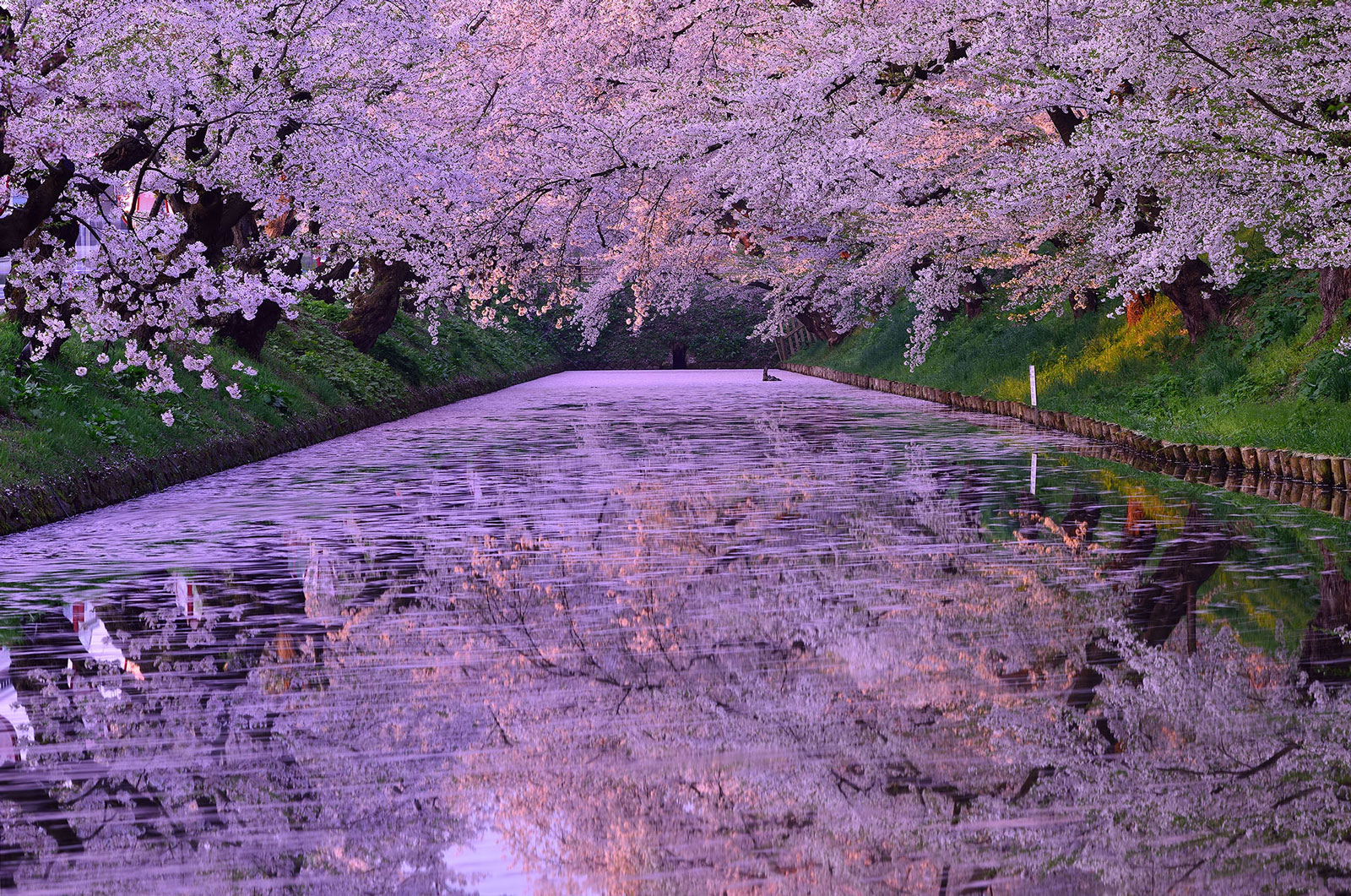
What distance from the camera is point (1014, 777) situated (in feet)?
20.5

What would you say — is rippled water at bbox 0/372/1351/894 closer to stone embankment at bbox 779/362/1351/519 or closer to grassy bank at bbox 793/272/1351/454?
stone embankment at bbox 779/362/1351/519

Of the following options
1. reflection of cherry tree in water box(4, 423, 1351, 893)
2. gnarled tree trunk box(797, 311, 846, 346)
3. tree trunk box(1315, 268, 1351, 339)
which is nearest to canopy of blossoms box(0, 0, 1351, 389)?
tree trunk box(1315, 268, 1351, 339)

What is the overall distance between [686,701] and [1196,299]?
72.2ft

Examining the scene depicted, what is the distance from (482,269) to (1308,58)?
801 inches

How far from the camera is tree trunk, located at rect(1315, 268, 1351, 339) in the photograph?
22.0m

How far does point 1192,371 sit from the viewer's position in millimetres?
25828

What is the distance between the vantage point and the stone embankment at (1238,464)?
649 inches

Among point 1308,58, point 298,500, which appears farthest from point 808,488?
point 1308,58

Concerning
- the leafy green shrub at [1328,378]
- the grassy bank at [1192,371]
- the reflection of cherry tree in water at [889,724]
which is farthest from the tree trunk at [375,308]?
the reflection of cherry tree in water at [889,724]

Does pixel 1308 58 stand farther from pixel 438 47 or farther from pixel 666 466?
pixel 438 47

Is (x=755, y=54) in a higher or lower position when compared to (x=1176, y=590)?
higher

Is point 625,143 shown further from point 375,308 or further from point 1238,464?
point 1238,464

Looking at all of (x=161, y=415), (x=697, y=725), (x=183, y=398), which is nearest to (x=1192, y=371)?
(x=183, y=398)

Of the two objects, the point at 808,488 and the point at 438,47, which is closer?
the point at 808,488
